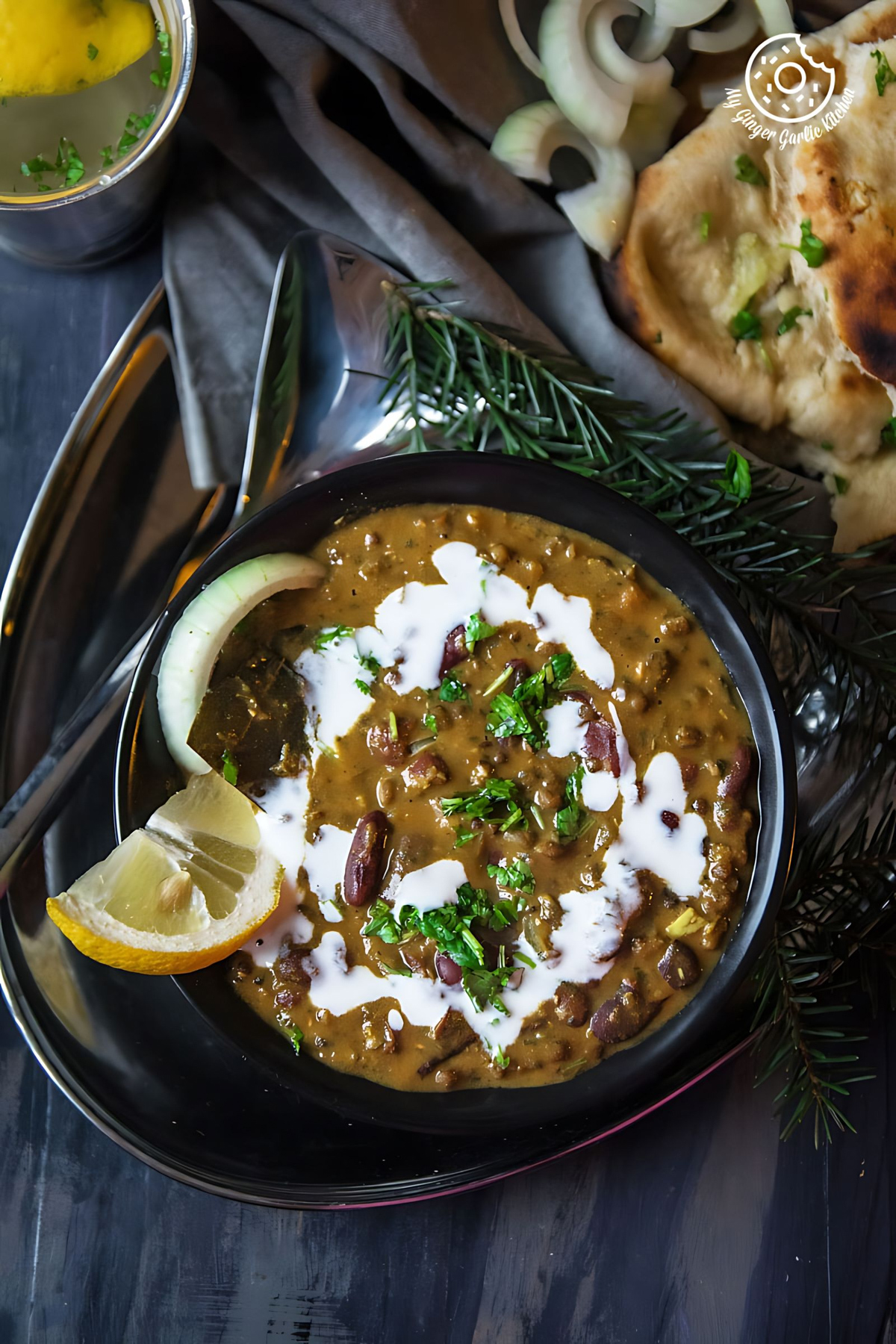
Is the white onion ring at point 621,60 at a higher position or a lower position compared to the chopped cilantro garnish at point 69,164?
higher

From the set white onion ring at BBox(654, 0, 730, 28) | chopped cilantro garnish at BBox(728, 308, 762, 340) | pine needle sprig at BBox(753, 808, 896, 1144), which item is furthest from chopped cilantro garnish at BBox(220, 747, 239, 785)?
white onion ring at BBox(654, 0, 730, 28)

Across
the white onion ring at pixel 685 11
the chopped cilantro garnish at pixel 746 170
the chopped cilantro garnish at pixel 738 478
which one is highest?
the white onion ring at pixel 685 11

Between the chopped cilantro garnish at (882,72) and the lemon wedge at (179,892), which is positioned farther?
the chopped cilantro garnish at (882,72)

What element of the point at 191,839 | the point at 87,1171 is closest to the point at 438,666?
the point at 191,839

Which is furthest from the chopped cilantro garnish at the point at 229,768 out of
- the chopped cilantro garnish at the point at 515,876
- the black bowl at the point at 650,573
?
the chopped cilantro garnish at the point at 515,876

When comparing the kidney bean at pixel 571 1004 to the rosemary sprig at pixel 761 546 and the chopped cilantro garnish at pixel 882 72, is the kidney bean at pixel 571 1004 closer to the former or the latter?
the rosemary sprig at pixel 761 546

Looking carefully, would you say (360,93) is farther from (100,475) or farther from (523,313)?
(100,475)

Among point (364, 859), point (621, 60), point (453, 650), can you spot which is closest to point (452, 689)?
point (453, 650)

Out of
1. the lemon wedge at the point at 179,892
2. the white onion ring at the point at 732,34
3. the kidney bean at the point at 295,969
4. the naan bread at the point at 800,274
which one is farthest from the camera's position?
the white onion ring at the point at 732,34
